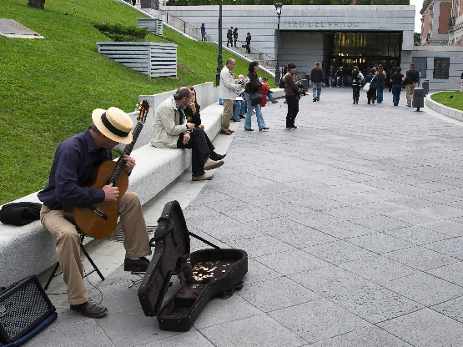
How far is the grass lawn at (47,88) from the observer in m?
7.27

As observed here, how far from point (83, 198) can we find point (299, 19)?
4557 centimetres

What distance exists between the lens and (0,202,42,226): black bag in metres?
4.76

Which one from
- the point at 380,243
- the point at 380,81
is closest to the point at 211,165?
the point at 380,243

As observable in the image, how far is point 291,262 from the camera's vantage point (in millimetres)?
5520

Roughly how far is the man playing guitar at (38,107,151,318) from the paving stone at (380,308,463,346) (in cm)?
203

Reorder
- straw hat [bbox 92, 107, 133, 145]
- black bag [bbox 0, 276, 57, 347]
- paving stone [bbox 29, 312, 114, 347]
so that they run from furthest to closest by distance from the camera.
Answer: straw hat [bbox 92, 107, 133, 145], paving stone [bbox 29, 312, 114, 347], black bag [bbox 0, 276, 57, 347]

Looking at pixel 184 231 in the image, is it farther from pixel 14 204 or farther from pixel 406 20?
pixel 406 20

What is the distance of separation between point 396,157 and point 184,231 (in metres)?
7.39

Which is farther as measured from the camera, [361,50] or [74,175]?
[361,50]

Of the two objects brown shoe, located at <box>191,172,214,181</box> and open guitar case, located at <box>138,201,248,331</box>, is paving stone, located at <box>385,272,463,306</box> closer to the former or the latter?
open guitar case, located at <box>138,201,248,331</box>

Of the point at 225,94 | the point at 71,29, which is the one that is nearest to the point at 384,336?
the point at 225,94

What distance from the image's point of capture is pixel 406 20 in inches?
1815

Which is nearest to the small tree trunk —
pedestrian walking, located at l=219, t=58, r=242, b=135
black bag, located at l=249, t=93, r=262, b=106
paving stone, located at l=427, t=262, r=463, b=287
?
pedestrian walking, located at l=219, t=58, r=242, b=135

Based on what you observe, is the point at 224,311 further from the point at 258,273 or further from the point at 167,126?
the point at 167,126
